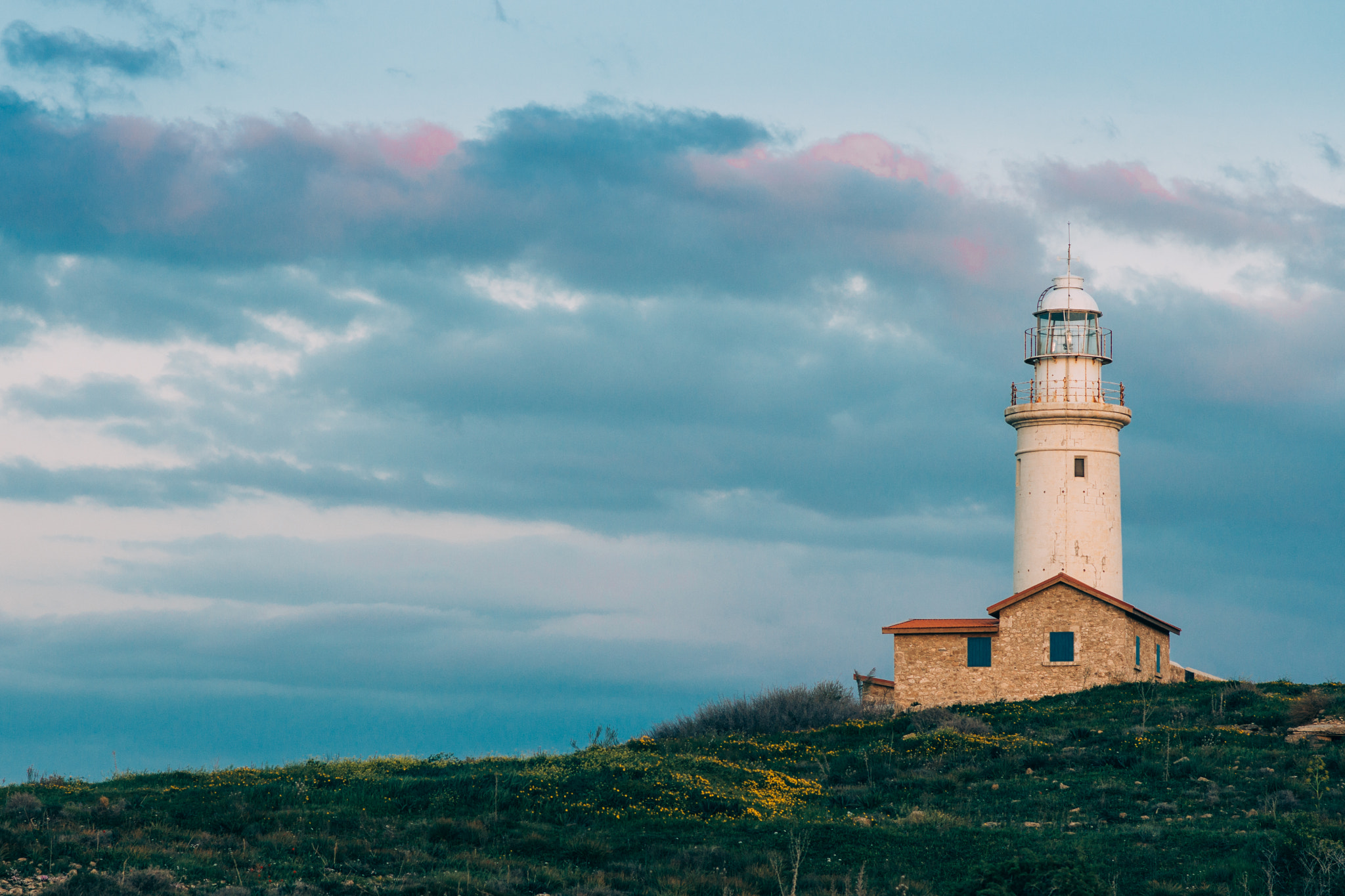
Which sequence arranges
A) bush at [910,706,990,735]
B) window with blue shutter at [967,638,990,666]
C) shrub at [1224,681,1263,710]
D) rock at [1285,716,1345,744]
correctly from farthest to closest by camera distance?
1. window with blue shutter at [967,638,990,666]
2. shrub at [1224,681,1263,710]
3. bush at [910,706,990,735]
4. rock at [1285,716,1345,744]

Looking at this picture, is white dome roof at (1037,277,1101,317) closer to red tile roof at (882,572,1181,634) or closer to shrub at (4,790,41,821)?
red tile roof at (882,572,1181,634)

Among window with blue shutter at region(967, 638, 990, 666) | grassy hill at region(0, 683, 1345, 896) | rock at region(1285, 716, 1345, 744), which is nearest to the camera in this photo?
grassy hill at region(0, 683, 1345, 896)

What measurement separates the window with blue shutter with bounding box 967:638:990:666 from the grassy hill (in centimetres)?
787

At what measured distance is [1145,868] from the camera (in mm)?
19359

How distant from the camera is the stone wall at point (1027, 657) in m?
40.4

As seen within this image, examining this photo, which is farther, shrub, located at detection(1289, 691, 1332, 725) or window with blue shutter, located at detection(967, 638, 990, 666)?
window with blue shutter, located at detection(967, 638, 990, 666)

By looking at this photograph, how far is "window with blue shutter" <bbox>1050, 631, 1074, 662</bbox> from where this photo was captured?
40.5 m

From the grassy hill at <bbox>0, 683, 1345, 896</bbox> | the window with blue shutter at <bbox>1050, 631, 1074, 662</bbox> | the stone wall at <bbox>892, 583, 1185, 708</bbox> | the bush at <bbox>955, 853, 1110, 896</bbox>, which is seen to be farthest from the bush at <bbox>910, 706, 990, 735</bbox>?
the bush at <bbox>955, 853, 1110, 896</bbox>

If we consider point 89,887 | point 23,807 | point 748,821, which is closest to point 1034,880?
point 748,821

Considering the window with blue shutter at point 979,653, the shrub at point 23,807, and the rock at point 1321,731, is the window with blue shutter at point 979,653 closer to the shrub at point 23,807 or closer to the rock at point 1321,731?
the rock at point 1321,731

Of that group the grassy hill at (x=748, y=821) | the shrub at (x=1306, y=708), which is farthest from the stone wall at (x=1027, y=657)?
the grassy hill at (x=748, y=821)

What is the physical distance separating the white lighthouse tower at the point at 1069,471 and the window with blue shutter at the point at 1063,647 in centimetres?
401

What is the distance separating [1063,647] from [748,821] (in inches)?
810

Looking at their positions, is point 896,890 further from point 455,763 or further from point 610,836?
point 455,763
